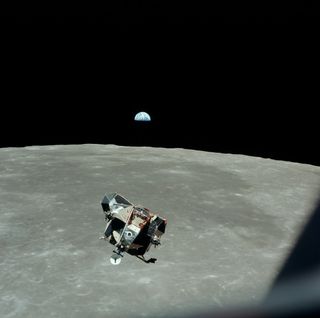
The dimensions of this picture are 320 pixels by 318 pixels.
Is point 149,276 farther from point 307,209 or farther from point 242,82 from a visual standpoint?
point 242,82

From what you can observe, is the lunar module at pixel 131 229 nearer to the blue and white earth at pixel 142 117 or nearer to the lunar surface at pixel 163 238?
the lunar surface at pixel 163 238

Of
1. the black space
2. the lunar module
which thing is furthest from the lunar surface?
the black space

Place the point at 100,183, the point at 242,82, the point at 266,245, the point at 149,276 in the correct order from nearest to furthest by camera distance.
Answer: the point at 149,276 < the point at 266,245 < the point at 100,183 < the point at 242,82

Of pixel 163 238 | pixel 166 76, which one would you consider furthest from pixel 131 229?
pixel 166 76

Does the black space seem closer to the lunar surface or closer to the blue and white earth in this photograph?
the blue and white earth

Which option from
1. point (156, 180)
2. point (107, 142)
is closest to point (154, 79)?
point (107, 142)

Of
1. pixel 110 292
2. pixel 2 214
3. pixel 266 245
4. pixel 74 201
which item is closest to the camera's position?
pixel 110 292
